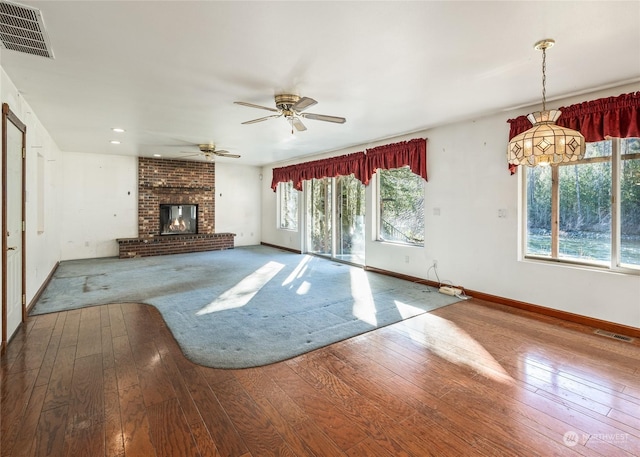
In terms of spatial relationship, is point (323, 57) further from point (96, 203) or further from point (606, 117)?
point (96, 203)

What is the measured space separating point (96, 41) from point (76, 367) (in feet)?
8.33

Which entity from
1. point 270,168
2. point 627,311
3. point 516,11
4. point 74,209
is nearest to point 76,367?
point 516,11

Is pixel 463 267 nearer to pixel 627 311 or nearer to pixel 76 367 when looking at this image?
pixel 627 311

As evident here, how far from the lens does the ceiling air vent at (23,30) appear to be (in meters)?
2.01

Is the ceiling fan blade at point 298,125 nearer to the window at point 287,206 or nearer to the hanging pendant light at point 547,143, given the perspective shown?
the hanging pendant light at point 547,143

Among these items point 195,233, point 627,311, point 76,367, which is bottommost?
point 76,367

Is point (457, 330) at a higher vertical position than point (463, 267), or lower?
lower

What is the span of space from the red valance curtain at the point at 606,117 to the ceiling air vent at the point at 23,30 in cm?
480

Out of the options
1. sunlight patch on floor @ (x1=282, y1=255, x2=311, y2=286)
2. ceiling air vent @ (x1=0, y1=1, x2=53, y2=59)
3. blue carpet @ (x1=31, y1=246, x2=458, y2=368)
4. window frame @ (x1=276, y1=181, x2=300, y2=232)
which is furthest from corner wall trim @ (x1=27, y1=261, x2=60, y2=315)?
window frame @ (x1=276, y1=181, x2=300, y2=232)

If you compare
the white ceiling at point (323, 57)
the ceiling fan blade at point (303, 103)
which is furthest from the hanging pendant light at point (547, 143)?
the ceiling fan blade at point (303, 103)

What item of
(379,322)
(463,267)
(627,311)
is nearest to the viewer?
(627,311)

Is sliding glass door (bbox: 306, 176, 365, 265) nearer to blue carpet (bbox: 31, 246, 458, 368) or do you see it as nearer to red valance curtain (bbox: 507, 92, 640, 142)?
blue carpet (bbox: 31, 246, 458, 368)

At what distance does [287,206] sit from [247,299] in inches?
198

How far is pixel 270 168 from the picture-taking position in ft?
30.7
